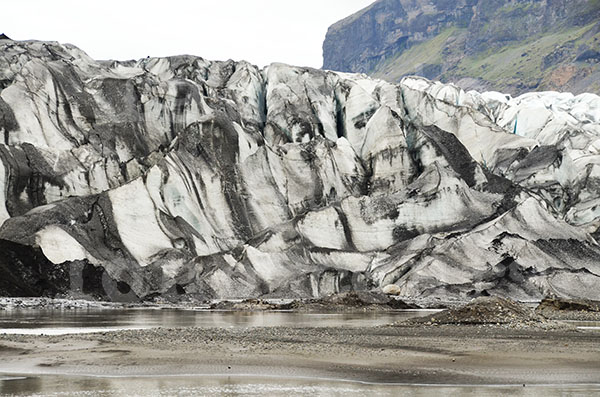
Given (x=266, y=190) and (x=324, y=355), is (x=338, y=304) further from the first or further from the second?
(x=324, y=355)

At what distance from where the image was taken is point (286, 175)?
225 feet

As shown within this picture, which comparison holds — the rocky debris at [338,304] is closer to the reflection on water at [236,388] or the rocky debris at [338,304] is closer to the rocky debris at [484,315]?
the rocky debris at [484,315]

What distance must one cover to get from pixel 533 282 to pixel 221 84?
48084mm

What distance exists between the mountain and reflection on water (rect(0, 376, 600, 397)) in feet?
102

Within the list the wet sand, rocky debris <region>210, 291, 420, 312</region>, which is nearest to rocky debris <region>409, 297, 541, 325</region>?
the wet sand

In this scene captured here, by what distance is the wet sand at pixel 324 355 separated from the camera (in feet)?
45.2

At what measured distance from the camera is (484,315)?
86.8 feet

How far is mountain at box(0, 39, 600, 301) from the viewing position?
168ft

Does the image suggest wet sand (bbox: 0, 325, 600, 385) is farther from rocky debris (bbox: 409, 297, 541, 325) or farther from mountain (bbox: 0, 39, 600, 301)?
mountain (bbox: 0, 39, 600, 301)

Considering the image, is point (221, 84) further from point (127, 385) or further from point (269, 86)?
point (127, 385)

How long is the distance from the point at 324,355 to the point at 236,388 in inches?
171

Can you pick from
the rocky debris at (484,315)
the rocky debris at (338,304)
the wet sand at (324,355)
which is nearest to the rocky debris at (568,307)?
the rocky debris at (338,304)

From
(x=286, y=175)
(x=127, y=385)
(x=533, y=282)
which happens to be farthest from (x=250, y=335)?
(x=286, y=175)

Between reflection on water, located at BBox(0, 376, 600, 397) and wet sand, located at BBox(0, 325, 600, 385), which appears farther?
wet sand, located at BBox(0, 325, 600, 385)
